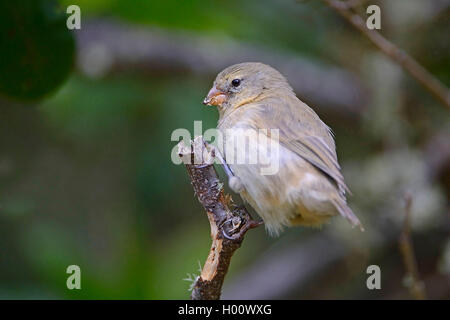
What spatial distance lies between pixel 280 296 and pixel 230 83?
264 cm

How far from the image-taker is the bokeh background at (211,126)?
584 centimetres

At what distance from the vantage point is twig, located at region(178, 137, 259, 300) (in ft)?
10.9

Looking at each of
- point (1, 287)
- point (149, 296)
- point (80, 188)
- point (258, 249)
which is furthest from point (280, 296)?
point (1, 287)

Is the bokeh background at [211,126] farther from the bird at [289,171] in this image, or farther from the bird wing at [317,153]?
the bird wing at [317,153]

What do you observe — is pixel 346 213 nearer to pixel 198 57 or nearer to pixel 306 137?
pixel 306 137

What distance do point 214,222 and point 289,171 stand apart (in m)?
0.51

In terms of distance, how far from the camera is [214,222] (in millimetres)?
3365

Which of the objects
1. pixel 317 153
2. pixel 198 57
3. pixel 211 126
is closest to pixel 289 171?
pixel 317 153

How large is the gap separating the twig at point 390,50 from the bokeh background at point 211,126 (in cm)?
106

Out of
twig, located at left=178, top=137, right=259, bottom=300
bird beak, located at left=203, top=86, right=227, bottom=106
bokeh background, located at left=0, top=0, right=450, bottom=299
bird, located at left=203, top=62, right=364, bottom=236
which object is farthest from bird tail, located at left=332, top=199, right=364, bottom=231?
bokeh background, located at left=0, top=0, right=450, bottom=299

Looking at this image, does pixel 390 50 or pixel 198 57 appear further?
pixel 198 57

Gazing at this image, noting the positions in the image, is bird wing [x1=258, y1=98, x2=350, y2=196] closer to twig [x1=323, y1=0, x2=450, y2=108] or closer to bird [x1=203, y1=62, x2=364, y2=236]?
bird [x1=203, y1=62, x2=364, y2=236]

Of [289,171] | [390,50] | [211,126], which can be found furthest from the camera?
[211,126]

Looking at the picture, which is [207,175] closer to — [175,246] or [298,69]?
[175,246]
